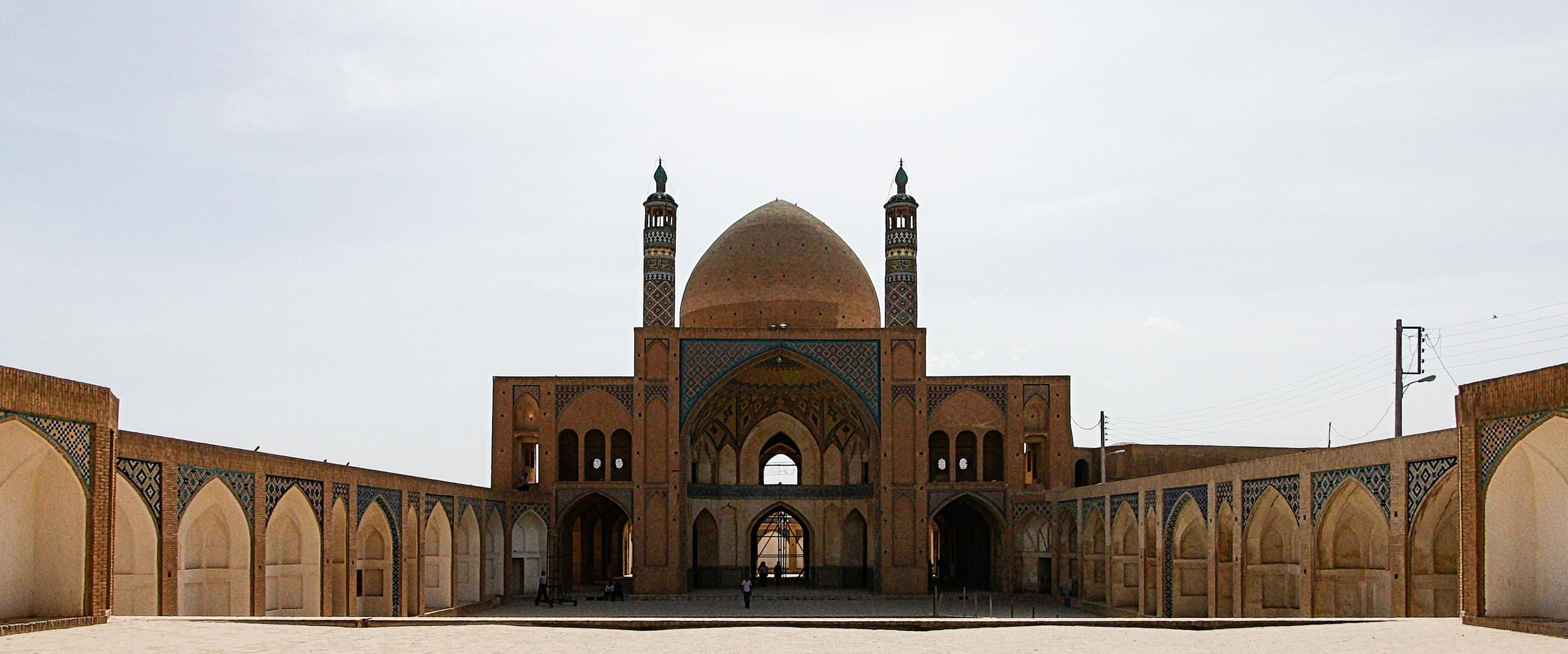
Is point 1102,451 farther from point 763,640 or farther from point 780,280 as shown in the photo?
point 763,640

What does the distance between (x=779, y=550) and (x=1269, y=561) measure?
1677cm

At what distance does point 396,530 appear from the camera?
1706 cm

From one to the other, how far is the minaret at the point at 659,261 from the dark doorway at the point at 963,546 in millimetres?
6066

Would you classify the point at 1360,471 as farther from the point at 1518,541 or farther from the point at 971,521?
the point at 971,521

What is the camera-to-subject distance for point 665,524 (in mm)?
23359

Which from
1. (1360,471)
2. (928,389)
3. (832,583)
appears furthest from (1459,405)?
(832,583)

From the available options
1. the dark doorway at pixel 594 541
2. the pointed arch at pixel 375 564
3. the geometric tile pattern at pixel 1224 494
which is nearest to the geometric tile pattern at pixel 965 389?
the dark doorway at pixel 594 541

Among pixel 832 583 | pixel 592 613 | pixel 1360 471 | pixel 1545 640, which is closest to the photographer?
pixel 1545 640

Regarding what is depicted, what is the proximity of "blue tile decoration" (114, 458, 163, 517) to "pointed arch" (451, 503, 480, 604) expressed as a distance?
9410 millimetres

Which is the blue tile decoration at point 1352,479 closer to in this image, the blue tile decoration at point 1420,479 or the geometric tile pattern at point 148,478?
the blue tile decoration at point 1420,479

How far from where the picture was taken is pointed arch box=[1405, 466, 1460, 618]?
11.7 meters

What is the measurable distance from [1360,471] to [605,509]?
1723cm

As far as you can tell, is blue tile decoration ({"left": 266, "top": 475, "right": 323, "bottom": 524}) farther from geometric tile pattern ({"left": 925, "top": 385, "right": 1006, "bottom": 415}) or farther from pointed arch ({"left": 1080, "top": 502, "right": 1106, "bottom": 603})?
geometric tile pattern ({"left": 925, "top": 385, "right": 1006, "bottom": 415})

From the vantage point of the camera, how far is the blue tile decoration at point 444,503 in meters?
18.6
